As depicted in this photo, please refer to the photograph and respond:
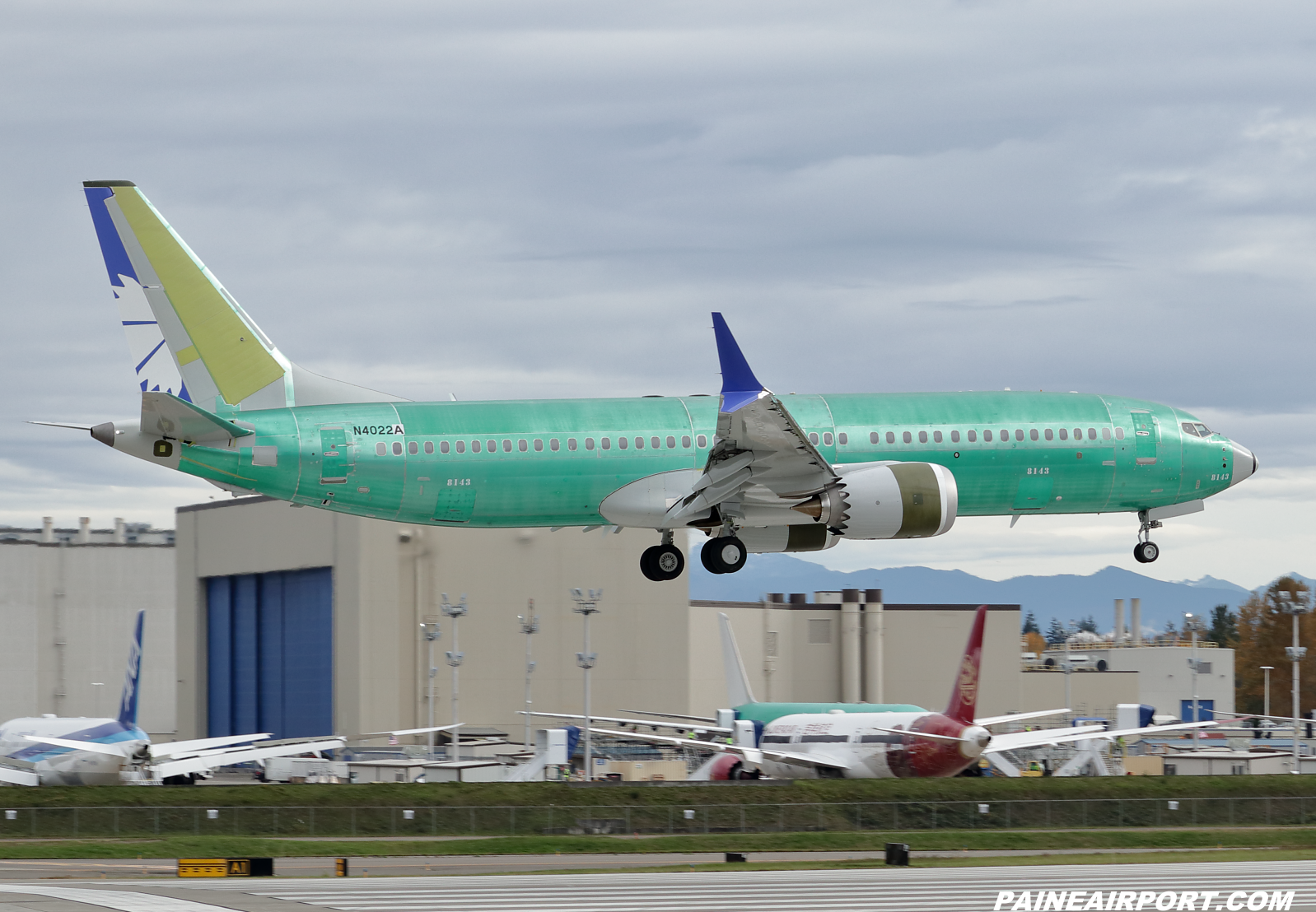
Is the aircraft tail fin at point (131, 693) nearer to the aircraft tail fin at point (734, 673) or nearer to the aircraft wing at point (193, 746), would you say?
the aircraft wing at point (193, 746)

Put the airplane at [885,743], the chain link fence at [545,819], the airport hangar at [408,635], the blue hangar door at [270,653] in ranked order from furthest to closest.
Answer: the blue hangar door at [270,653]
the airport hangar at [408,635]
the airplane at [885,743]
the chain link fence at [545,819]

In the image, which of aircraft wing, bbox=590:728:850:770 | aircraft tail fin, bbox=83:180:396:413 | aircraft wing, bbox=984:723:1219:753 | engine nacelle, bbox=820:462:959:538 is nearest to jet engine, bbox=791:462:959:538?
engine nacelle, bbox=820:462:959:538

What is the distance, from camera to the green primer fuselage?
1673 inches

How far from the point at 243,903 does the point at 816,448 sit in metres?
18.4

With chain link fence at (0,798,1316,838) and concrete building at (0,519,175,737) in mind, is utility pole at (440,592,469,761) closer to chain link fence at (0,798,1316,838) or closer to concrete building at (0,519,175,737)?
chain link fence at (0,798,1316,838)

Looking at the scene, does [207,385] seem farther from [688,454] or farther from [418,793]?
[418,793]

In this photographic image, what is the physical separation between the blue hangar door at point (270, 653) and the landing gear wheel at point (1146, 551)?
6301cm

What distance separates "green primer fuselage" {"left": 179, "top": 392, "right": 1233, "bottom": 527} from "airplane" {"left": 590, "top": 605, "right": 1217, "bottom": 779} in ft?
59.0

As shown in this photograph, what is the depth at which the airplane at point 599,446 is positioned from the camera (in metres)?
42.0

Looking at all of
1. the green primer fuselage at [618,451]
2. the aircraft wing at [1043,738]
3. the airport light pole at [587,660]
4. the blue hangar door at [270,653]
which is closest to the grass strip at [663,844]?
the aircraft wing at [1043,738]

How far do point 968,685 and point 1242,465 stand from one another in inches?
733

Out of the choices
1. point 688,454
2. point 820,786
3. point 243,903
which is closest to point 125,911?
point 243,903

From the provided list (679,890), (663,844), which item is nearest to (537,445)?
(679,890)

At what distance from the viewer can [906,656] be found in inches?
4572
